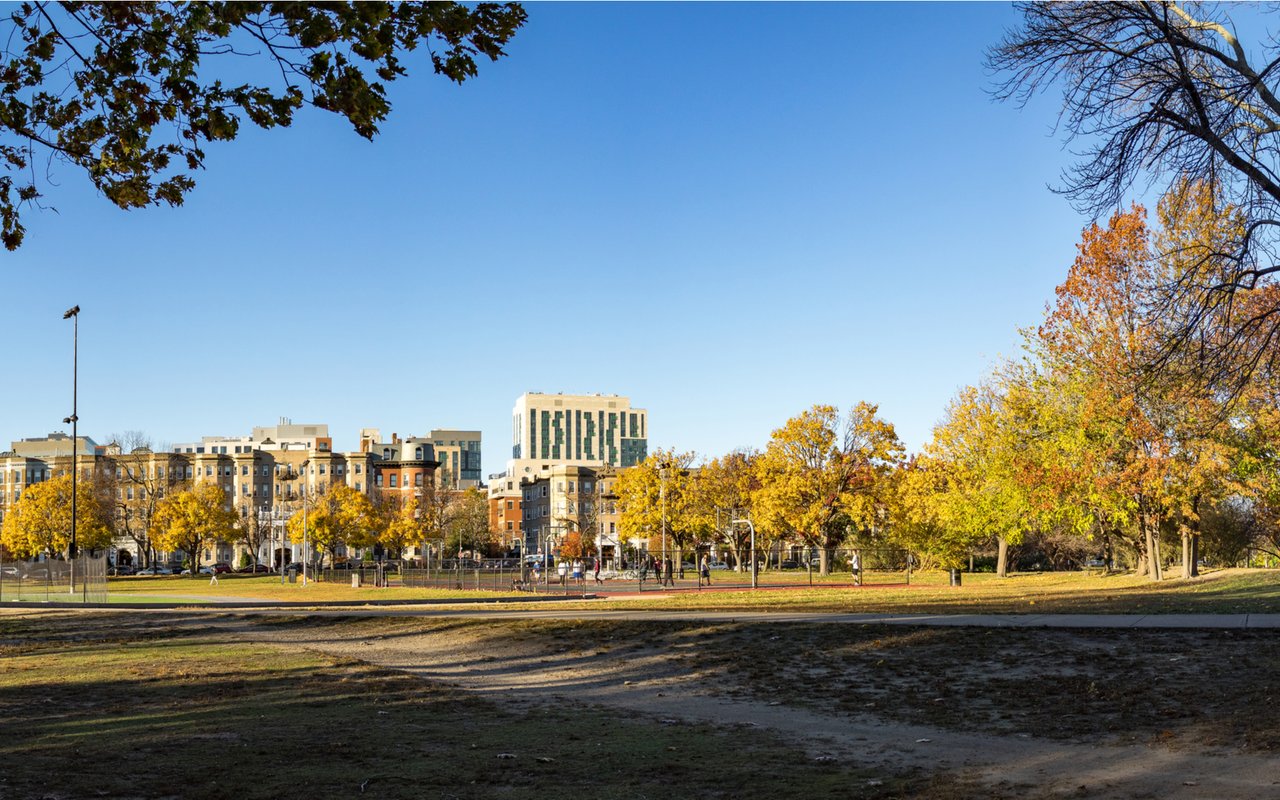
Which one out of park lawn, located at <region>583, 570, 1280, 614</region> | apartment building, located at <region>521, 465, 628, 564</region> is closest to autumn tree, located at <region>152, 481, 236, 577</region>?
apartment building, located at <region>521, 465, 628, 564</region>

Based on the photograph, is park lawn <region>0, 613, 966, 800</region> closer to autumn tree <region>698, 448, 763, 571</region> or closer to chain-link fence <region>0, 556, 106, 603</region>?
chain-link fence <region>0, 556, 106, 603</region>

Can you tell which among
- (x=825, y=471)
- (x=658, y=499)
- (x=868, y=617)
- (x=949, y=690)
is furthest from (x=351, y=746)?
(x=658, y=499)

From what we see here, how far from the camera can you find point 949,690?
49.5 ft

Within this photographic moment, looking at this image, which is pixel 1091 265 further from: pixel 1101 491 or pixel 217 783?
pixel 217 783

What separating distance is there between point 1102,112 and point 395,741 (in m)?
14.4

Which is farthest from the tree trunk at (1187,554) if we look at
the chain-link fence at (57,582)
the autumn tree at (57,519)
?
the autumn tree at (57,519)

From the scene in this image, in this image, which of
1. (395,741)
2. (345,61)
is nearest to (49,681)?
(395,741)

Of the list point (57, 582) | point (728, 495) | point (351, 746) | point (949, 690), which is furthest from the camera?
point (728, 495)

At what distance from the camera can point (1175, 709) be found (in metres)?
12.8

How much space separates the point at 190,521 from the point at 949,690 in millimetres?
90991


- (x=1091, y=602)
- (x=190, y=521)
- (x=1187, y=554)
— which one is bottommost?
(x=1091, y=602)

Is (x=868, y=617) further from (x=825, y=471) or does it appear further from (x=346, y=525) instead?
(x=346, y=525)

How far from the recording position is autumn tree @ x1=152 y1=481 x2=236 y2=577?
95938 mm

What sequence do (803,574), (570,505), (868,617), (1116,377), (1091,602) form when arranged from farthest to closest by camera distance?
(570,505) → (803,574) → (1116,377) → (1091,602) → (868,617)
